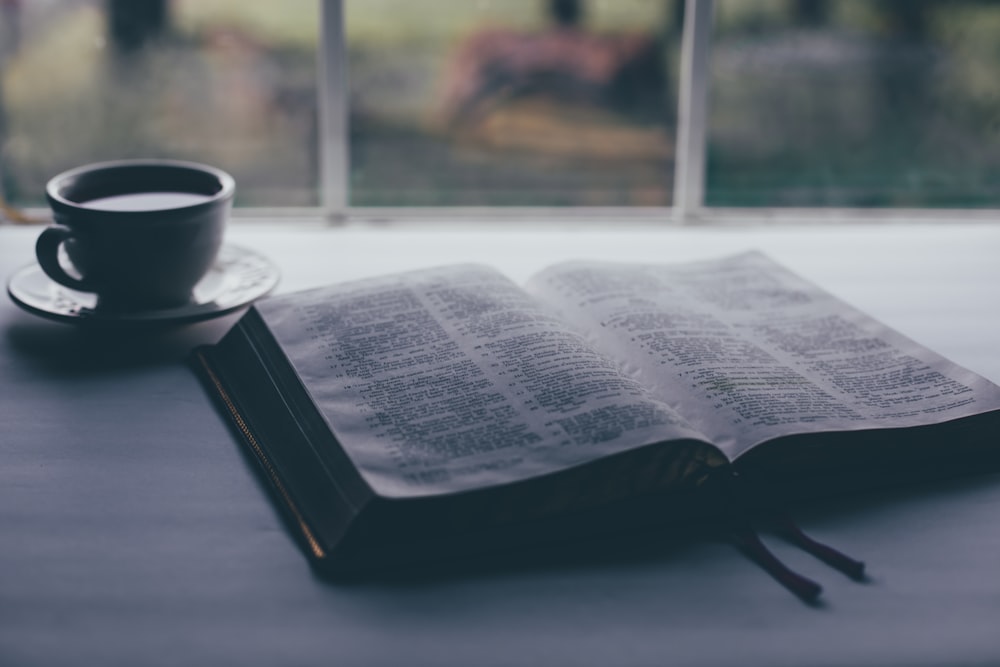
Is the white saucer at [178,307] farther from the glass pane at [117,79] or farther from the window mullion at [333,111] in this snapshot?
the glass pane at [117,79]

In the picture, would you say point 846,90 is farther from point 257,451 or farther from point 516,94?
point 257,451

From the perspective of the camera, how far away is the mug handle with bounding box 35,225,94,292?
68 cm

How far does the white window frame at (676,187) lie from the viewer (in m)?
1.00

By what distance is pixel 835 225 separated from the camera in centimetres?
102

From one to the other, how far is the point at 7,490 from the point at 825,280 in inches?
25.3

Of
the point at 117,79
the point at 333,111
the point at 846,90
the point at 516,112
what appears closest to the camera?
the point at 333,111

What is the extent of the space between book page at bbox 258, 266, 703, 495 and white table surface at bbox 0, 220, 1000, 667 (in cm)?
5

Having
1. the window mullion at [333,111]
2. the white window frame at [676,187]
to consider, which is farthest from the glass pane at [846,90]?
the window mullion at [333,111]

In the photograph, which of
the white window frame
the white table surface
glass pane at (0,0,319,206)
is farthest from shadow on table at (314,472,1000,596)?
glass pane at (0,0,319,206)

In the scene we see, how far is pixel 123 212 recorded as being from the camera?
2.18 ft

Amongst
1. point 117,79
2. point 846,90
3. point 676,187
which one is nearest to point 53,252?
point 676,187

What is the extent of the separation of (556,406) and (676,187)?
581mm

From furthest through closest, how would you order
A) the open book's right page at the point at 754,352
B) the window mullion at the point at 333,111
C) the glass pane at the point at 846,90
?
1. the glass pane at the point at 846,90
2. the window mullion at the point at 333,111
3. the open book's right page at the point at 754,352

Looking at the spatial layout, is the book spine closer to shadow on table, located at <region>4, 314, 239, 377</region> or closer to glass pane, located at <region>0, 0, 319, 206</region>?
shadow on table, located at <region>4, 314, 239, 377</region>
